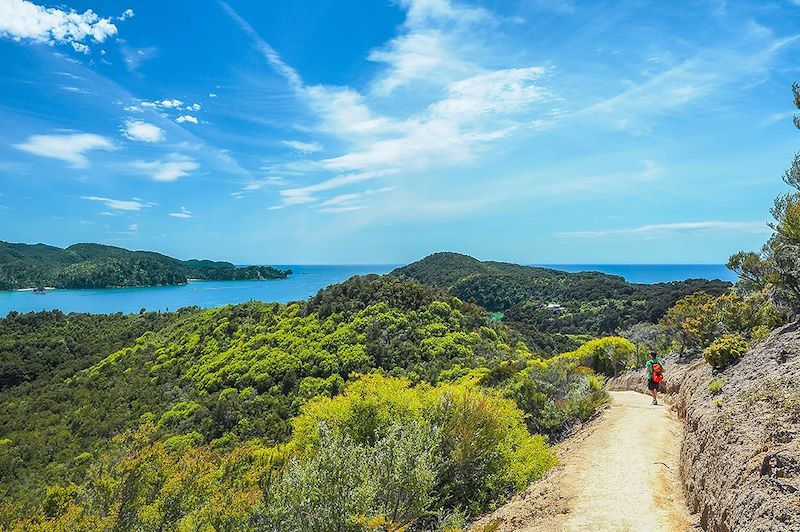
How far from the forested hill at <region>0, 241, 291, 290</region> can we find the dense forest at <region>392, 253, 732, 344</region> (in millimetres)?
86221

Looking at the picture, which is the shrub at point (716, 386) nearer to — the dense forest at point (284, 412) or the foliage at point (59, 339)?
the dense forest at point (284, 412)

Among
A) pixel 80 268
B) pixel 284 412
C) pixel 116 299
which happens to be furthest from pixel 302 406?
pixel 80 268

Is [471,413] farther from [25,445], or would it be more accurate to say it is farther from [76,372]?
[76,372]

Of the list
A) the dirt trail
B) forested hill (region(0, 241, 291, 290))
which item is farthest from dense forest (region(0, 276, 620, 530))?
forested hill (region(0, 241, 291, 290))

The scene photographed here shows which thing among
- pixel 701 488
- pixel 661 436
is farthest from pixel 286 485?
pixel 661 436

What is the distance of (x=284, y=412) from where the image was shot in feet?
113

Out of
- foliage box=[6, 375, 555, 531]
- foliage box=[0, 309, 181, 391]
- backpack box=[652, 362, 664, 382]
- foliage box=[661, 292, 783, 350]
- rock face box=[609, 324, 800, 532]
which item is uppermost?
foliage box=[661, 292, 783, 350]

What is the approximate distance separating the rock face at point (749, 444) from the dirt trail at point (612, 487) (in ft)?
1.46

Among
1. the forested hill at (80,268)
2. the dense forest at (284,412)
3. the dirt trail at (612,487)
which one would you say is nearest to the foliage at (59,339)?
the dense forest at (284,412)

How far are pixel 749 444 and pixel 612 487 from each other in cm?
292

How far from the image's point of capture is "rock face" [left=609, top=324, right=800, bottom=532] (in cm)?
511

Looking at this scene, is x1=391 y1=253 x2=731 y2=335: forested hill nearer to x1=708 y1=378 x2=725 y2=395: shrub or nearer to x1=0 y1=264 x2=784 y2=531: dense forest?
x1=0 y1=264 x2=784 y2=531: dense forest

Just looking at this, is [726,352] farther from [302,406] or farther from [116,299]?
[116,299]

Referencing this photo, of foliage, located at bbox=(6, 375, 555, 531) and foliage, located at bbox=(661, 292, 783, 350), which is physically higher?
foliage, located at bbox=(661, 292, 783, 350)
